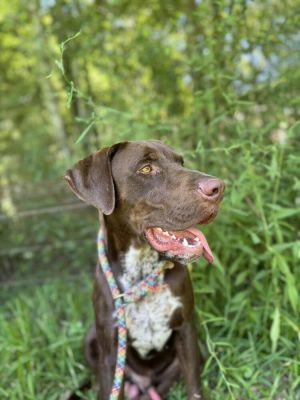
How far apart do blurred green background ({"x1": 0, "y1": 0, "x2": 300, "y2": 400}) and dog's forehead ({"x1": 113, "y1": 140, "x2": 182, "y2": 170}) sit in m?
0.27

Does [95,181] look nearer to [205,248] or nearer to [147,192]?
[147,192]

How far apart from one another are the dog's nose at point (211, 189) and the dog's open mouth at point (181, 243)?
263 millimetres

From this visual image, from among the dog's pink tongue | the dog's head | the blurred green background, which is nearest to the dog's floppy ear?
the dog's head

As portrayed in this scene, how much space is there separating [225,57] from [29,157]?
3.60 metres

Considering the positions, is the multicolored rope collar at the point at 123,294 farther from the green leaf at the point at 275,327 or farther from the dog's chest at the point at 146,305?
the green leaf at the point at 275,327

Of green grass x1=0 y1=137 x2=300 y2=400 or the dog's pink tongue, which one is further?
green grass x1=0 y1=137 x2=300 y2=400

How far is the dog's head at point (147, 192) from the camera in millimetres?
2186

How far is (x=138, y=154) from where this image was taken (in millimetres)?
2385

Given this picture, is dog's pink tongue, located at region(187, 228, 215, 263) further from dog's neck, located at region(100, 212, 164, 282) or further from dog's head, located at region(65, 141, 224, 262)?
dog's neck, located at region(100, 212, 164, 282)

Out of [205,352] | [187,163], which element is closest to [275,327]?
[205,352]

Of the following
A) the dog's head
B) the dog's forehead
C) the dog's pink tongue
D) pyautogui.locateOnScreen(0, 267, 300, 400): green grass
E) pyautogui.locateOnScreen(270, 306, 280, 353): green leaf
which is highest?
the dog's forehead

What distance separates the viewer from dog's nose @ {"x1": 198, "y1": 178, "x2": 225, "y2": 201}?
6.79 feet

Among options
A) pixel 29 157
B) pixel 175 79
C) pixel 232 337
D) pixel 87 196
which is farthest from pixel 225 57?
pixel 29 157

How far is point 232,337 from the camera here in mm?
3166
